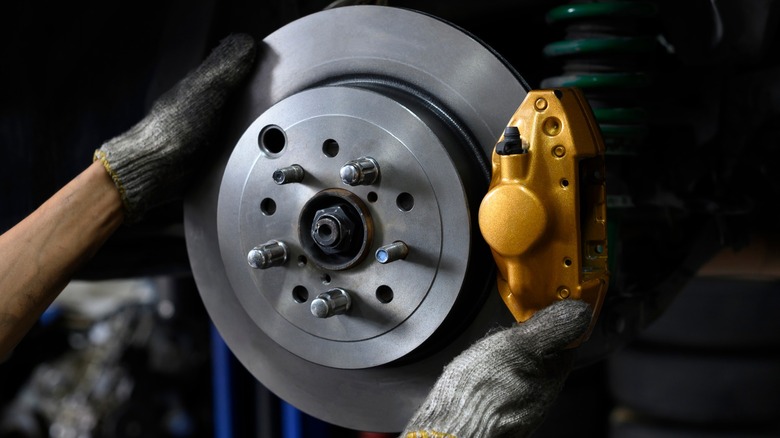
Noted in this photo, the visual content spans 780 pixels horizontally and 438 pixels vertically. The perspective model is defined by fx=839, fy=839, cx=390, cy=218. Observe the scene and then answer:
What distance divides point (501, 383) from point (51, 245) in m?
0.40

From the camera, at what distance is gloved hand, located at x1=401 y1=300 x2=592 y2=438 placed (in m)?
0.55

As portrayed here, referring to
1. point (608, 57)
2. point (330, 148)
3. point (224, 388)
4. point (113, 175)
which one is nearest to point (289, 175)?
point (330, 148)

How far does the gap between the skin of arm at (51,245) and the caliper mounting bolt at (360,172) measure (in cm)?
24

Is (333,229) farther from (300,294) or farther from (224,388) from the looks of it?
(224,388)

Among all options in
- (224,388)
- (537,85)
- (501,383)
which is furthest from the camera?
(224,388)

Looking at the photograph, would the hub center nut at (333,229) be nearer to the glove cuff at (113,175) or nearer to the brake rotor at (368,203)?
the brake rotor at (368,203)

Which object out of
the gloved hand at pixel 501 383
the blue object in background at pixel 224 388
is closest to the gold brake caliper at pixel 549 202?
the gloved hand at pixel 501 383

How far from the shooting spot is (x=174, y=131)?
71cm

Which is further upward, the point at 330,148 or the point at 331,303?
the point at 330,148

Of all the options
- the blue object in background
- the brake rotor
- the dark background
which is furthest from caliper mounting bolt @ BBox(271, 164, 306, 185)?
the blue object in background

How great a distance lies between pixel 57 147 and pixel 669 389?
A: 1099 millimetres

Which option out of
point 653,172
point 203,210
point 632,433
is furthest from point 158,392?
point 653,172

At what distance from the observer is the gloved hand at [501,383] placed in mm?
549

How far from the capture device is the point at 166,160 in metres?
0.71
